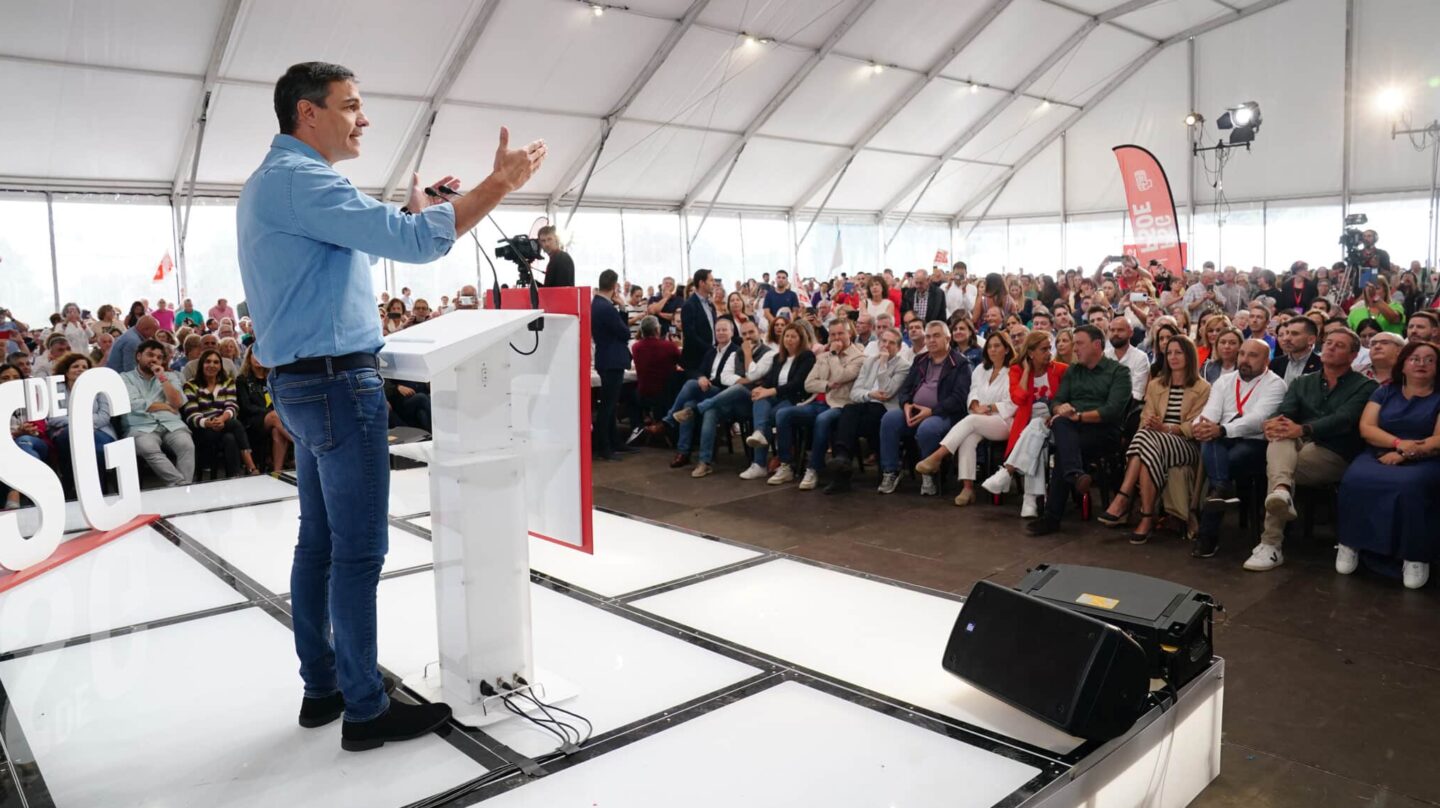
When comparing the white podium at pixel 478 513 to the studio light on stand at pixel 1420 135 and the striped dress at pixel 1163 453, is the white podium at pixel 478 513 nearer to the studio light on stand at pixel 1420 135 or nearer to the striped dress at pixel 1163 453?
the striped dress at pixel 1163 453

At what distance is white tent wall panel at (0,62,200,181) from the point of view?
33.4 ft

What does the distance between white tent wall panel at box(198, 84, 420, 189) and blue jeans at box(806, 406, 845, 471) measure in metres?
7.81

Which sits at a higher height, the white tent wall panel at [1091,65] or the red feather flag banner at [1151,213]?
the white tent wall panel at [1091,65]

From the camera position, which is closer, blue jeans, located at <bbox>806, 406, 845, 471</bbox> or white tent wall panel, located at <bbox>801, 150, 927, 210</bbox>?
blue jeans, located at <bbox>806, 406, 845, 471</bbox>

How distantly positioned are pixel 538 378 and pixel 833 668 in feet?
3.58

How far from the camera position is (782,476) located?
19.3ft

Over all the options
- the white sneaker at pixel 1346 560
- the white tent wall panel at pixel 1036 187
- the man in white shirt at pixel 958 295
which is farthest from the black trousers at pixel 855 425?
the white tent wall panel at pixel 1036 187

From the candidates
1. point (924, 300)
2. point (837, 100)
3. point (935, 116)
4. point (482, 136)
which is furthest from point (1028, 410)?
point (935, 116)

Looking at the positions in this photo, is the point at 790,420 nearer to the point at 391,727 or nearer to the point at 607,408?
the point at 607,408

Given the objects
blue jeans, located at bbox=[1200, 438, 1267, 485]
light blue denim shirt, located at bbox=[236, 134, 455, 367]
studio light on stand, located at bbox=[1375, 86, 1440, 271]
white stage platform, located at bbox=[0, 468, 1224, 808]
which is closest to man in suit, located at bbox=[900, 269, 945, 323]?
blue jeans, located at bbox=[1200, 438, 1267, 485]

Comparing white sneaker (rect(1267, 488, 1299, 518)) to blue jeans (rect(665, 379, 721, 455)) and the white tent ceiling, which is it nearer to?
blue jeans (rect(665, 379, 721, 455))

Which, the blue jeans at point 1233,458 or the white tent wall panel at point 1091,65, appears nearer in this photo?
the blue jeans at point 1233,458

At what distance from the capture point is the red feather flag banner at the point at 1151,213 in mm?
10336

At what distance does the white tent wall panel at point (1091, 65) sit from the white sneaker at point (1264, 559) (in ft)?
50.8
